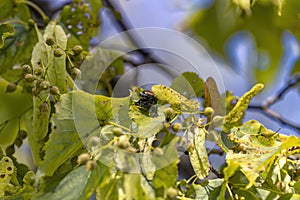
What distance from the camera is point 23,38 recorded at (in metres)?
1.28

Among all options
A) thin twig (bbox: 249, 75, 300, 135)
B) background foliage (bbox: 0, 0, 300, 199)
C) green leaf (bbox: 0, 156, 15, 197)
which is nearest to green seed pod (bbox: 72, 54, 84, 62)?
background foliage (bbox: 0, 0, 300, 199)

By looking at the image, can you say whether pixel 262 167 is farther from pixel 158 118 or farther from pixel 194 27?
pixel 194 27

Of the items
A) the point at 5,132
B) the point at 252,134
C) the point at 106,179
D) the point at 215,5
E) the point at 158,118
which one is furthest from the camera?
the point at 215,5

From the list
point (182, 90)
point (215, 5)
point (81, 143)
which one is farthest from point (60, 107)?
point (215, 5)

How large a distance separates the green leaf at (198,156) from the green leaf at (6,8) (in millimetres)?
641

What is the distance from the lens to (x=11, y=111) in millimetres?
1230

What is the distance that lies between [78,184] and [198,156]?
0.60 feet

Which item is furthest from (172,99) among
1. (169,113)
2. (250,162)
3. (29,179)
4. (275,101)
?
(275,101)

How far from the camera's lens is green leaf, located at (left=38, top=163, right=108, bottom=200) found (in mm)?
805

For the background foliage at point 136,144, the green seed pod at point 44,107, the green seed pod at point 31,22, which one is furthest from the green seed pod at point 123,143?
the green seed pod at point 31,22

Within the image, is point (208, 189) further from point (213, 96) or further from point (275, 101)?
point (275, 101)

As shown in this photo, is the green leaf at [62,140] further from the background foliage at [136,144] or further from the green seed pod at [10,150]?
the green seed pod at [10,150]

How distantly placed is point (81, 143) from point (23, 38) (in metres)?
0.48

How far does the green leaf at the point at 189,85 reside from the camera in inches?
42.3
